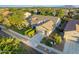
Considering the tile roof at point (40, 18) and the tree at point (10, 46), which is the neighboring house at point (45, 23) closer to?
the tile roof at point (40, 18)

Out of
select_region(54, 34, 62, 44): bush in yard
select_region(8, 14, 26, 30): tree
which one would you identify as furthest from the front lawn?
select_region(54, 34, 62, 44): bush in yard

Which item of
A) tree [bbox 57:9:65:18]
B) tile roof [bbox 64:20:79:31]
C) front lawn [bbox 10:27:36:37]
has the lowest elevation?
front lawn [bbox 10:27:36:37]

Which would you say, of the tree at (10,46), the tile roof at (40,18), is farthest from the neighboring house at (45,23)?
the tree at (10,46)

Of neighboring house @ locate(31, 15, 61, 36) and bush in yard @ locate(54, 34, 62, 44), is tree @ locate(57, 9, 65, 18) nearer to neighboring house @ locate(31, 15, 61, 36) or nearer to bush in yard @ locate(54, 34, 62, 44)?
neighboring house @ locate(31, 15, 61, 36)

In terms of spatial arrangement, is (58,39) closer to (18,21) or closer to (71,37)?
(71,37)

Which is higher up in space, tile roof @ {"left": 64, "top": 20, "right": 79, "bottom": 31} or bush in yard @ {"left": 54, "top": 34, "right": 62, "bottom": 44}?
tile roof @ {"left": 64, "top": 20, "right": 79, "bottom": 31}
